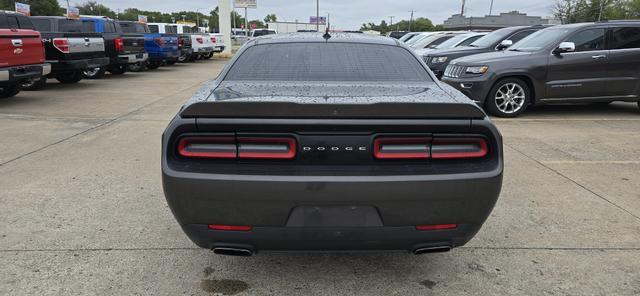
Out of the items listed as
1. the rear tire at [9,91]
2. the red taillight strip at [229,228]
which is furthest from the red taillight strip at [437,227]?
the rear tire at [9,91]

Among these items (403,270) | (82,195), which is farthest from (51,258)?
(403,270)

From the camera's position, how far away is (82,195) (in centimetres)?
438

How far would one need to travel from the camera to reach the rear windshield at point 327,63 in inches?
131

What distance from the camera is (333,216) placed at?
2418 millimetres

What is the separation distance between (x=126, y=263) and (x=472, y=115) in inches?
95.9

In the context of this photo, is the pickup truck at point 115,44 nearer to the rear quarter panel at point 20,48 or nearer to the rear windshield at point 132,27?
the rear windshield at point 132,27

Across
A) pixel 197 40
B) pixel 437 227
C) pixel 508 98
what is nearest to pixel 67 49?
pixel 508 98

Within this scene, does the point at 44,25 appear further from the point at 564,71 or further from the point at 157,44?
the point at 564,71

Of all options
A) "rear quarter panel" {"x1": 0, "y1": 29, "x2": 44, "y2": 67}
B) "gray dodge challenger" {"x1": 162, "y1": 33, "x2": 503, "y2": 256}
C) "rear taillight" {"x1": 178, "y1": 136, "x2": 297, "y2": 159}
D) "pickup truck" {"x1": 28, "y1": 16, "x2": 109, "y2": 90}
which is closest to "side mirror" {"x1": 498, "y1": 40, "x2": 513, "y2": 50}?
"gray dodge challenger" {"x1": 162, "y1": 33, "x2": 503, "y2": 256}

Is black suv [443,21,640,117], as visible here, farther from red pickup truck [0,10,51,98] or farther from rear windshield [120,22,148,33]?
rear windshield [120,22,148,33]

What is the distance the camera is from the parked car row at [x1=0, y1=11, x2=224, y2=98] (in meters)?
8.87

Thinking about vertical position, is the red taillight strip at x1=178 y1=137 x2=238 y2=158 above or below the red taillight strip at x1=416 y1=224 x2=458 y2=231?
above

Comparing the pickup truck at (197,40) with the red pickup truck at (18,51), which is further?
the pickup truck at (197,40)

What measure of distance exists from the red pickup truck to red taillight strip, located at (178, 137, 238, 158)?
7947mm
